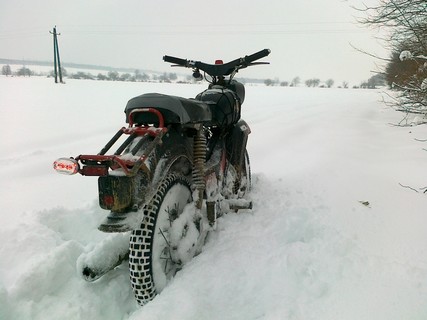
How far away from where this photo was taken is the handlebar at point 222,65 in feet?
10.1

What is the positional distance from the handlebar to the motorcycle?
69 centimetres

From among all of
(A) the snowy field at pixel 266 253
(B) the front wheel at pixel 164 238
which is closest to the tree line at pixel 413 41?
(A) the snowy field at pixel 266 253

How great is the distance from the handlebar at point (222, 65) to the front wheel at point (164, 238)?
1416mm

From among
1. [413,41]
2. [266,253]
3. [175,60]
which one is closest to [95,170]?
[266,253]

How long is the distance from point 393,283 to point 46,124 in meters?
8.02

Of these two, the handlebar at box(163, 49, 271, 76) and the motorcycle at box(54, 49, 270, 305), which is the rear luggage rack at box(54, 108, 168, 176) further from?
the handlebar at box(163, 49, 271, 76)

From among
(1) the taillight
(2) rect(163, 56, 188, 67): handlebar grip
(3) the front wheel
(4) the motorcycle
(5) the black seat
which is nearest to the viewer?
(1) the taillight

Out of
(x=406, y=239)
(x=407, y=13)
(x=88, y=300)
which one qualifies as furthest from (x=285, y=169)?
(x=88, y=300)

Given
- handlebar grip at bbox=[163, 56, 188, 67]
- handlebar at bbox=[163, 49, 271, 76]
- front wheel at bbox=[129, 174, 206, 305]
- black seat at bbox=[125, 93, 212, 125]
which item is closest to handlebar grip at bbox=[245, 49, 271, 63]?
handlebar at bbox=[163, 49, 271, 76]

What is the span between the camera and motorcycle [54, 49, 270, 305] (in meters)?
1.60

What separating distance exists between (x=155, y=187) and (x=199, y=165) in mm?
536

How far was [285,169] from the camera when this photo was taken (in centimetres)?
447

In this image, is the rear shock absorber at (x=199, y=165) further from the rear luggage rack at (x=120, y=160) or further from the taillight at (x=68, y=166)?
the taillight at (x=68, y=166)

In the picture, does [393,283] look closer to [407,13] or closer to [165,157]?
[165,157]
